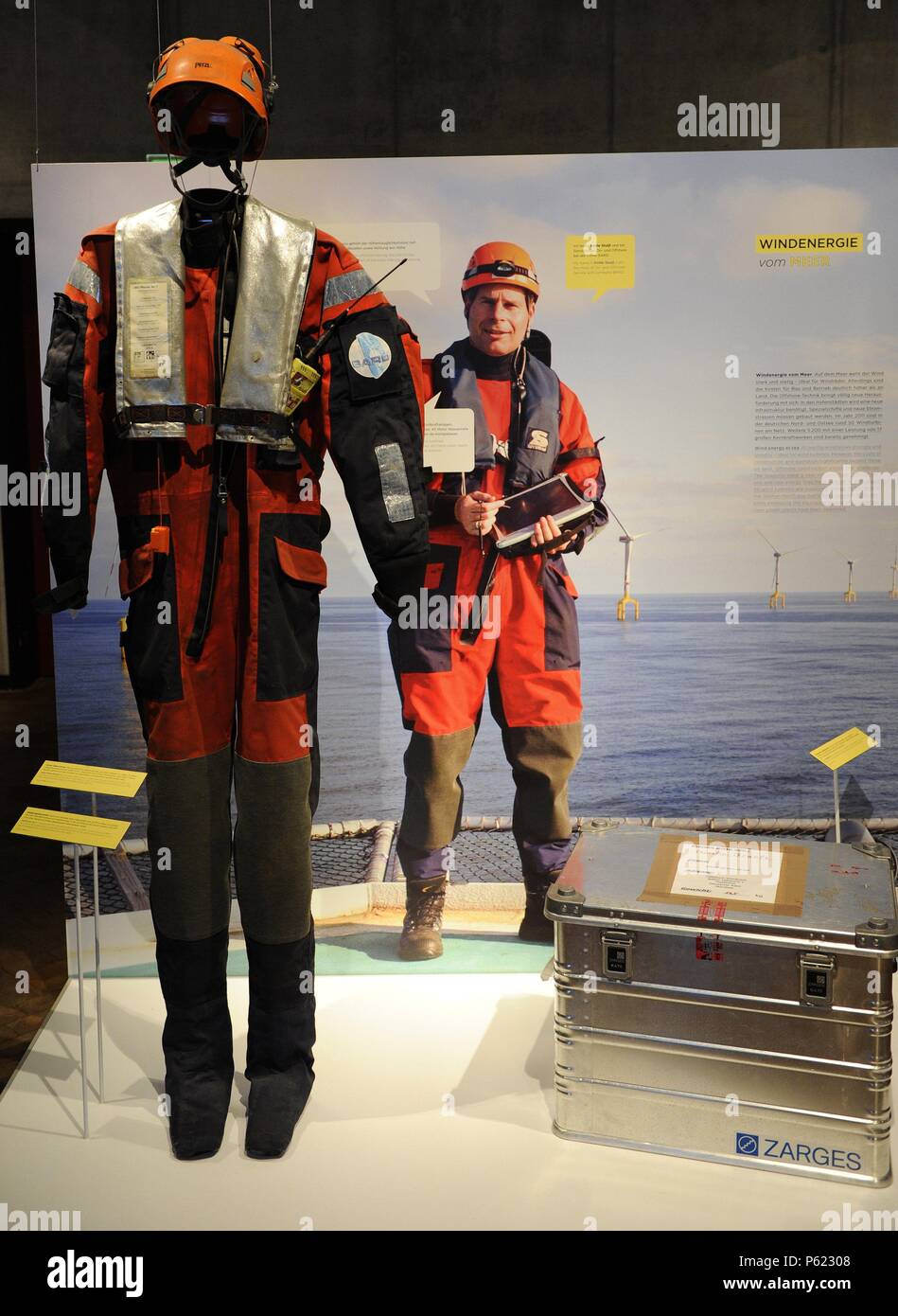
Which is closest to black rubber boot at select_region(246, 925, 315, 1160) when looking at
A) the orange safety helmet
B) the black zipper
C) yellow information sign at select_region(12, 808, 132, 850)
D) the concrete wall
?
yellow information sign at select_region(12, 808, 132, 850)

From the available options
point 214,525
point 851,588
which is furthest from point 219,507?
point 851,588

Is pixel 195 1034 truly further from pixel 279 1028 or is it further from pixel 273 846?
pixel 273 846

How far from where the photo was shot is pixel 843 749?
2.72 m

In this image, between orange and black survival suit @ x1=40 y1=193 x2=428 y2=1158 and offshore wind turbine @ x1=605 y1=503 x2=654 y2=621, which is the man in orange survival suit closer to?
offshore wind turbine @ x1=605 y1=503 x2=654 y2=621

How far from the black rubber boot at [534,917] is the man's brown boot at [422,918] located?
24cm

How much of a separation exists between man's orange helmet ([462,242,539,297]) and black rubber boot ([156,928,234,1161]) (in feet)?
5.92

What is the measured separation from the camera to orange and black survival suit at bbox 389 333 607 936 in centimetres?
296

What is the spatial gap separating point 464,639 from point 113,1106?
1443 mm

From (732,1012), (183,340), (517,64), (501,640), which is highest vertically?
(517,64)

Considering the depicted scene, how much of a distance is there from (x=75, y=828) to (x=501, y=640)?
4.16ft

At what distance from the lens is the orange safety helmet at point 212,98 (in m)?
2.05

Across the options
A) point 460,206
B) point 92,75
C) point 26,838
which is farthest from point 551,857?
point 92,75

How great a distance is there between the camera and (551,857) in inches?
122
